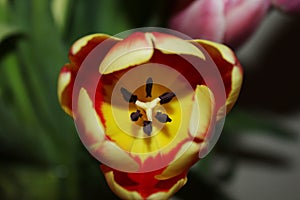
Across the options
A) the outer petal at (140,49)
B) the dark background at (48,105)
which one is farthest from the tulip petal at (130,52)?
the dark background at (48,105)

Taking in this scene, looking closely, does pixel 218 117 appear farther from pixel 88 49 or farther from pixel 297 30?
pixel 297 30

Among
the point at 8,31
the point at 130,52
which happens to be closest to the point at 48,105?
the point at 8,31

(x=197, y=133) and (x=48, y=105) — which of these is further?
(x=48, y=105)

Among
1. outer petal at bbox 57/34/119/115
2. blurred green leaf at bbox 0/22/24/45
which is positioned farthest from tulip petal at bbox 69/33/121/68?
blurred green leaf at bbox 0/22/24/45

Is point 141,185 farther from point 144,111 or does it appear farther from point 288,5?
point 288,5

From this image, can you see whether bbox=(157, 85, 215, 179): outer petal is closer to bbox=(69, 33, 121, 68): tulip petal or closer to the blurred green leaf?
bbox=(69, 33, 121, 68): tulip petal

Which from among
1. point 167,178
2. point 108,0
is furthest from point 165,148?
point 108,0
